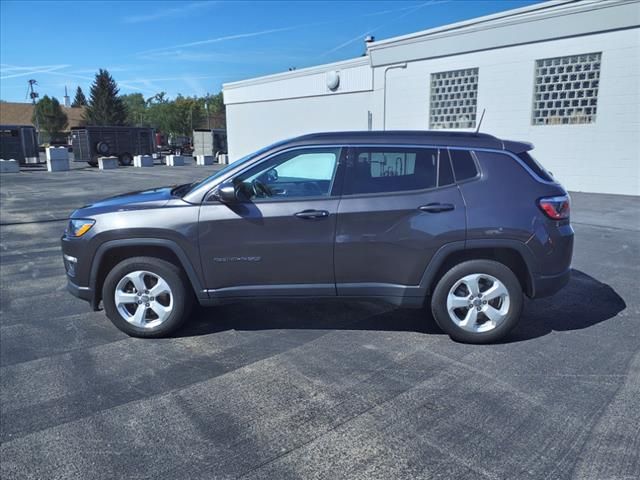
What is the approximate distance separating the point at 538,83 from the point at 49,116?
233 ft

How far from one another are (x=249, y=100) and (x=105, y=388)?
89.7 feet

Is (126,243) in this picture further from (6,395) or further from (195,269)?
(6,395)

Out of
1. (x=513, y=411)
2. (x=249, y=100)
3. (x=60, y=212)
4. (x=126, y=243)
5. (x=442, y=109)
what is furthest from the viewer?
(x=249, y=100)

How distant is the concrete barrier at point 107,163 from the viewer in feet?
101

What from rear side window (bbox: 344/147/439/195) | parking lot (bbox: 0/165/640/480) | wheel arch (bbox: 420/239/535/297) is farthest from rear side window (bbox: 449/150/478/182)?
parking lot (bbox: 0/165/640/480)

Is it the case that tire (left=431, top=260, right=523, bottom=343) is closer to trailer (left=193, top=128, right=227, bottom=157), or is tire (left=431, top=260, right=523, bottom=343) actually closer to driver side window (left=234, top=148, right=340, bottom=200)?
driver side window (left=234, top=148, right=340, bottom=200)

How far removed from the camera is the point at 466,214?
3930mm

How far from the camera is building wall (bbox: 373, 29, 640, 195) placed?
13469mm

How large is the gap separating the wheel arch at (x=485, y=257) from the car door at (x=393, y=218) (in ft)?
0.22

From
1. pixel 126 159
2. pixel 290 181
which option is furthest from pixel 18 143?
pixel 290 181

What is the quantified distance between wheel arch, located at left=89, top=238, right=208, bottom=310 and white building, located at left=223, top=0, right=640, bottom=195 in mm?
14013

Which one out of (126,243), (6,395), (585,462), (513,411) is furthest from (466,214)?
(6,395)

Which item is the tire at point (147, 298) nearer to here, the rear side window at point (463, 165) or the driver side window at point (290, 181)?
the driver side window at point (290, 181)

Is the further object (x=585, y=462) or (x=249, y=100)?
(x=249, y=100)
